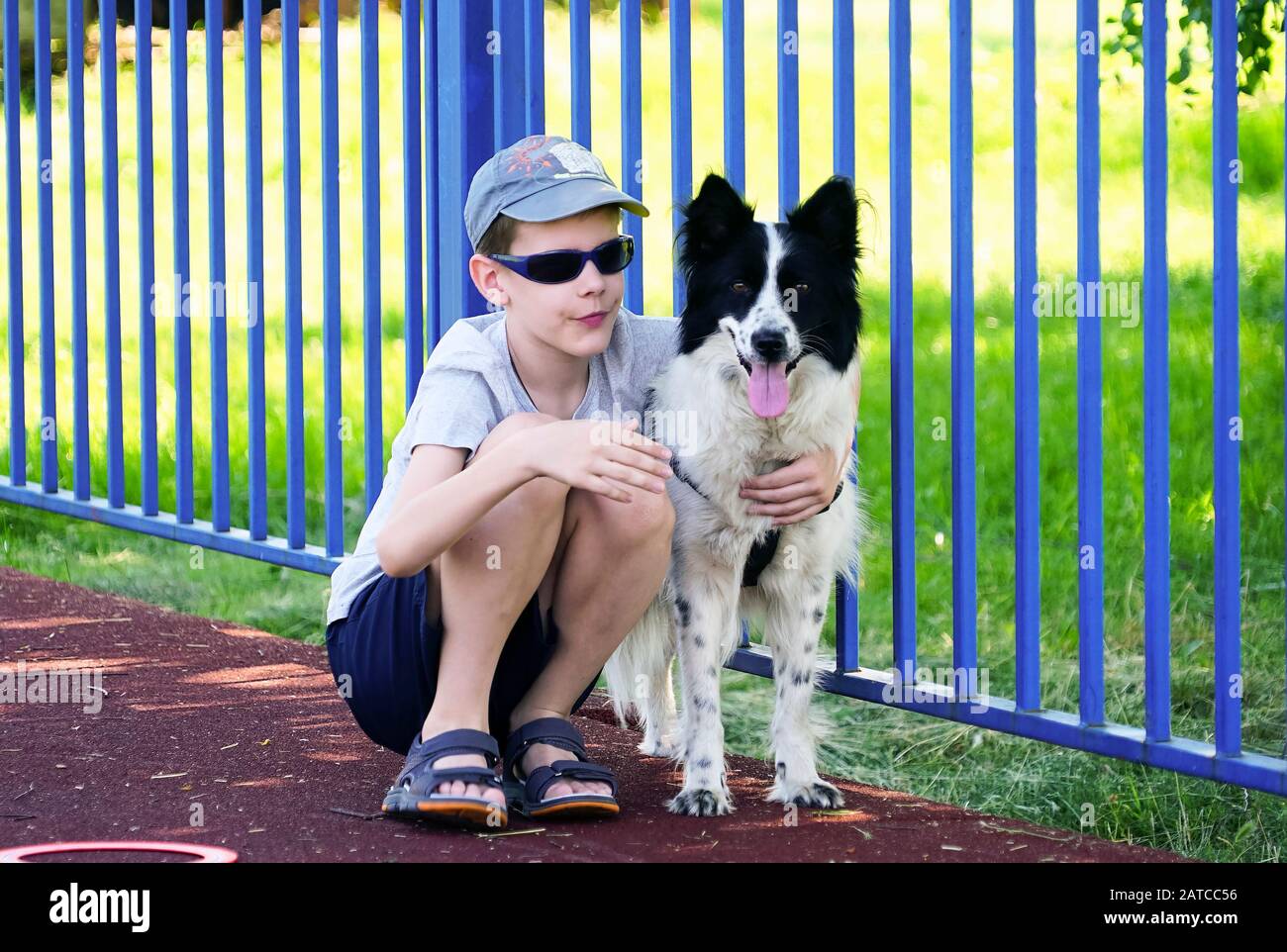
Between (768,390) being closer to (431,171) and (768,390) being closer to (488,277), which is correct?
(488,277)

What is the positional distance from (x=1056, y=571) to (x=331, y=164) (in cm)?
262

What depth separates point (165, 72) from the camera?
863cm

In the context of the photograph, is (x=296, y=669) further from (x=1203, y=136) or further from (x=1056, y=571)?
(x=1203, y=136)

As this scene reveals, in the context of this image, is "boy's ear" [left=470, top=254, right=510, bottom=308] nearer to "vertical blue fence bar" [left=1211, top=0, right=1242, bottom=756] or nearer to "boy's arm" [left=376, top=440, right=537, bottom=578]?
"boy's arm" [left=376, top=440, right=537, bottom=578]

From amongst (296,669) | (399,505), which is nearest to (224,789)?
(399,505)

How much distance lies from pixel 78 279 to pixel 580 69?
6.53 feet

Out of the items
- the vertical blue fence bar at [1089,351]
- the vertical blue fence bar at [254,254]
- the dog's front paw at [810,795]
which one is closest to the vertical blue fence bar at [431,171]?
the vertical blue fence bar at [254,254]

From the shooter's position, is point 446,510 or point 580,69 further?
point 580,69

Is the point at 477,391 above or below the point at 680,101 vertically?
below

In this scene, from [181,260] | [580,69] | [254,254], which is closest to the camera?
[580,69]

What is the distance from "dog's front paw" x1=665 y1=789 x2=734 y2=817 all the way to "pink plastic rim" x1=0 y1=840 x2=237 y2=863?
0.78m

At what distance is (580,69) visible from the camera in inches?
133

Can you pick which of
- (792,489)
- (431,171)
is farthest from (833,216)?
(431,171)

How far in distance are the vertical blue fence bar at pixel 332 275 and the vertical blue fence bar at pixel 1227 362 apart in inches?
84.9
